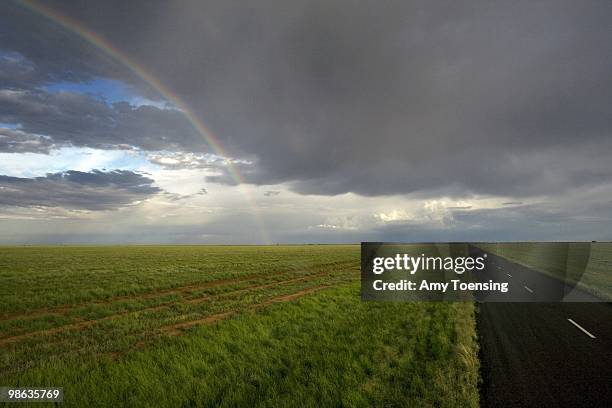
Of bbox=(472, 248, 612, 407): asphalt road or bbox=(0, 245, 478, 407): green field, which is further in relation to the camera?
bbox=(0, 245, 478, 407): green field

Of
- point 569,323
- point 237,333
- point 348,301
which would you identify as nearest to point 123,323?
point 237,333

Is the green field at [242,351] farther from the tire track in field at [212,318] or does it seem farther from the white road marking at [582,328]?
the white road marking at [582,328]

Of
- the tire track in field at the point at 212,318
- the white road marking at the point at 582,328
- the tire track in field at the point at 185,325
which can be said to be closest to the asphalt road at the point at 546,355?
the white road marking at the point at 582,328

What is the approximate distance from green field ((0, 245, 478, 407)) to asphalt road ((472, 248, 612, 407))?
1.79 feet

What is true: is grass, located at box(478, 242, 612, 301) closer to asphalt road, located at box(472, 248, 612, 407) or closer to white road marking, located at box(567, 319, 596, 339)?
asphalt road, located at box(472, 248, 612, 407)

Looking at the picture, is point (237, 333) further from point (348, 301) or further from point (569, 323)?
point (569, 323)

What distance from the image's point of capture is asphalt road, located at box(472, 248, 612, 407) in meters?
6.51

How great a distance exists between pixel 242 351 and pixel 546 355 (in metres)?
7.70

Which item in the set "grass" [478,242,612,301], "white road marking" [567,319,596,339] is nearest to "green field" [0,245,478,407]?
"white road marking" [567,319,596,339]

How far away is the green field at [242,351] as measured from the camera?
6.78m

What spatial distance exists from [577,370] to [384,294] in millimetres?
12497

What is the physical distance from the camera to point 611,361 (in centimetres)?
831

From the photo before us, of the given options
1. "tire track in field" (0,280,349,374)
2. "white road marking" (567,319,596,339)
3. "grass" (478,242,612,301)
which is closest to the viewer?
"tire track in field" (0,280,349,374)

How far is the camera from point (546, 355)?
884 centimetres
